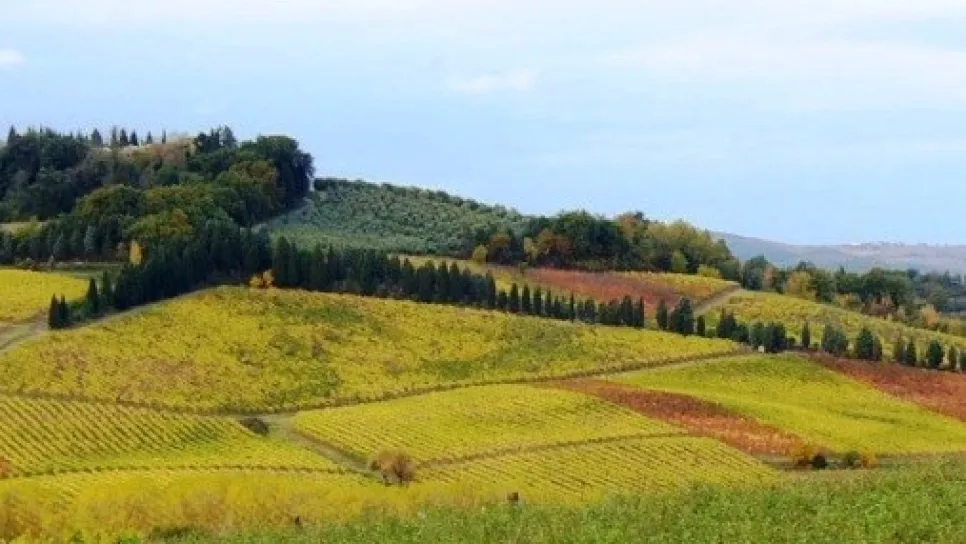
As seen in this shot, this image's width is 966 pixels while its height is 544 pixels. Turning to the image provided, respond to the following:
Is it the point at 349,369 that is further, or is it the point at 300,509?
the point at 349,369

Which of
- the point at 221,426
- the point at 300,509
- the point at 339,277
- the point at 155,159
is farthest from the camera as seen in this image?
the point at 155,159

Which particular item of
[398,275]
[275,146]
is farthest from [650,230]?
[398,275]

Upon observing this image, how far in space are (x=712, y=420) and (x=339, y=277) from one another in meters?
40.7

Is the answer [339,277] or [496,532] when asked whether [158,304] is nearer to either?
[339,277]

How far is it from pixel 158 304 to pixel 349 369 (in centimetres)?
1625

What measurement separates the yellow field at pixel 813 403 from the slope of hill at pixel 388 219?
170 feet

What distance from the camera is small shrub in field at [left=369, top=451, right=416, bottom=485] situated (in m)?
68.8

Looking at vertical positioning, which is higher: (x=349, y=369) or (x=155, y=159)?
(x=155, y=159)

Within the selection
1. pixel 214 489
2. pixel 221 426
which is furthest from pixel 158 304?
pixel 214 489

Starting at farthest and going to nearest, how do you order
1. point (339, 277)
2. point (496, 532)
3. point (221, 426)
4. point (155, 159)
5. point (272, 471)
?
point (155, 159) < point (339, 277) < point (221, 426) < point (272, 471) < point (496, 532)

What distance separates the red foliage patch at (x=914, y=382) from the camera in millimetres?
96750

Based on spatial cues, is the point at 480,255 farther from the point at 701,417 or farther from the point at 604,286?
the point at 701,417

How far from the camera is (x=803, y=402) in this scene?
3730 inches

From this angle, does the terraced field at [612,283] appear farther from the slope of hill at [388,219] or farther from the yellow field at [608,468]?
the yellow field at [608,468]
